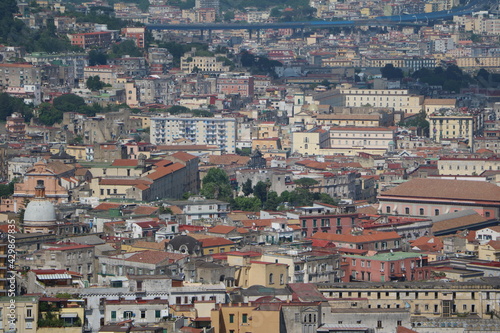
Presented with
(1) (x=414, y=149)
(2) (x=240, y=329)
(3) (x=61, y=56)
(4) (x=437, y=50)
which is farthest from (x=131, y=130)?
(4) (x=437, y=50)

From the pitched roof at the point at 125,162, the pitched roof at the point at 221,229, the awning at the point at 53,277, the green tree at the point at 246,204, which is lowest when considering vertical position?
the green tree at the point at 246,204

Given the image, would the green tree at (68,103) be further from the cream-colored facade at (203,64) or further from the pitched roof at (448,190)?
the pitched roof at (448,190)

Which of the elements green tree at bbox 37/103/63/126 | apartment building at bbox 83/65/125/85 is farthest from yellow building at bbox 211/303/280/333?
apartment building at bbox 83/65/125/85

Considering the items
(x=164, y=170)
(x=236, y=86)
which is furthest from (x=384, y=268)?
(x=236, y=86)

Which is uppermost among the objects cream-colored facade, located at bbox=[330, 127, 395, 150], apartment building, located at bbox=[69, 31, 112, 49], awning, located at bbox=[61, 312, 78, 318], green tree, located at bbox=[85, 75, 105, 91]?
apartment building, located at bbox=[69, 31, 112, 49]

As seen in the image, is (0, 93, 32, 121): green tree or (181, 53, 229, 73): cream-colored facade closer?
(0, 93, 32, 121): green tree

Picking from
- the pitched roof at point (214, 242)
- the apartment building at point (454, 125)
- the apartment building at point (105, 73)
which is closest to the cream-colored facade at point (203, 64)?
the apartment building at point (105, 73)

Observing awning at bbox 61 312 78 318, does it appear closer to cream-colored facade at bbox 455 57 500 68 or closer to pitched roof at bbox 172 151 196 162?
pitched roof at bbox 172 151 196 162
